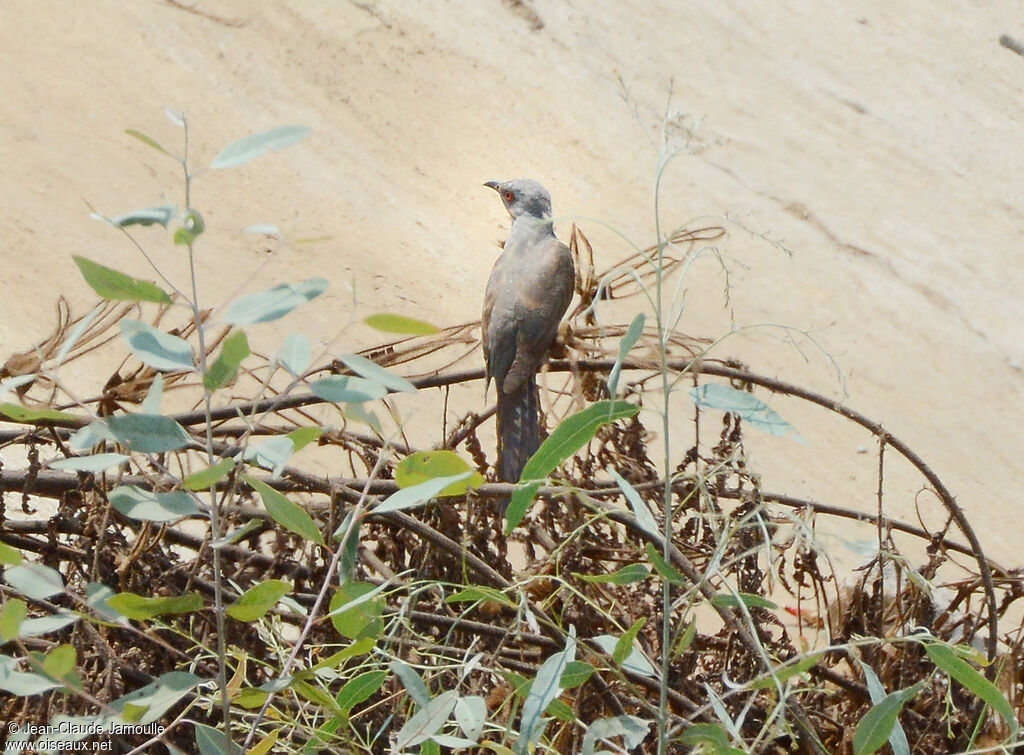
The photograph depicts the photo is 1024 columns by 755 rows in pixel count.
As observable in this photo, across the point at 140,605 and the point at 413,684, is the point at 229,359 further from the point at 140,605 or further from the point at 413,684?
the point at 413,684

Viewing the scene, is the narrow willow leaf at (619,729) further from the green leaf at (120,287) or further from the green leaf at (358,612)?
the green leaf at (120,287)

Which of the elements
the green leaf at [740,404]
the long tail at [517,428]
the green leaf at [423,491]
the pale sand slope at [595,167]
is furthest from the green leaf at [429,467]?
the pale sand slope at [595,167]

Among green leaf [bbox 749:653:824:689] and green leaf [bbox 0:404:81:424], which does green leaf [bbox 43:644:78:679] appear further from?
green leaf [bbox 749:653:824:689]

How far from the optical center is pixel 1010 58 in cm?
1443

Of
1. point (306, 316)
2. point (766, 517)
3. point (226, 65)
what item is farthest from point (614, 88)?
point (766, 517)

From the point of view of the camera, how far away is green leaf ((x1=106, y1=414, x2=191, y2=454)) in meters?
1.77

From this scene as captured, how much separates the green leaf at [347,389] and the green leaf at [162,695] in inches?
16.9

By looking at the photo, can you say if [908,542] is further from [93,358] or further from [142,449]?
[142,449]

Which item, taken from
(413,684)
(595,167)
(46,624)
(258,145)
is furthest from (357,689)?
(595,167)

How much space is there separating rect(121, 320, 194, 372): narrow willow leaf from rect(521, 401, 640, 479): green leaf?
0.50 meters

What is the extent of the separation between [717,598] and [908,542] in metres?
7.11

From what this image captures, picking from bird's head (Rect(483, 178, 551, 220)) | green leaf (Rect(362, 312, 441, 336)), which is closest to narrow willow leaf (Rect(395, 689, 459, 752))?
green leaf (Rect(362, 312, 441, 336))

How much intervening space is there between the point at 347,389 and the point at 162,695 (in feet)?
1.60

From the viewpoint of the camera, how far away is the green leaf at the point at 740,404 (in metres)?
1.93
